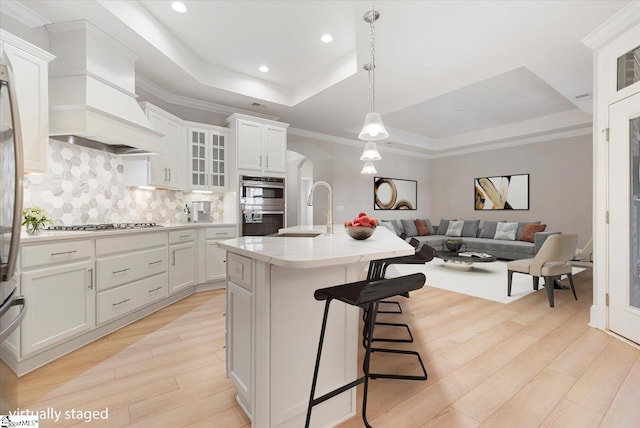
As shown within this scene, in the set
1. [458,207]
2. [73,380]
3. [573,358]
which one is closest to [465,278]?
[573,358]

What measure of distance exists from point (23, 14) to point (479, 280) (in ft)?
19.1

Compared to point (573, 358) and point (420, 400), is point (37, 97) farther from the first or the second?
point (573, 358)

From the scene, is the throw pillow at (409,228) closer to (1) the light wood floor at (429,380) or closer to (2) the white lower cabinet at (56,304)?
(1) the light wood floor at (429,380)

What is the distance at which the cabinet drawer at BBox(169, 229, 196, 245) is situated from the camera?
3.45 metres

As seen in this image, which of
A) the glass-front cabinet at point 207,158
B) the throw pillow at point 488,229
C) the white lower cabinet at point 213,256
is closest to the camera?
the white lower cabinet at point 213,256

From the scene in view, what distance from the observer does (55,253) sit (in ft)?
7.04

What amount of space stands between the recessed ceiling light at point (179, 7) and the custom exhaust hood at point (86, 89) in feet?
2.16

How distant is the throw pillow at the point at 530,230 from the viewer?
605cm

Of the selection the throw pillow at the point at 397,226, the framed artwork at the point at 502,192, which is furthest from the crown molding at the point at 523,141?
the throw pillow at the point at 397,226

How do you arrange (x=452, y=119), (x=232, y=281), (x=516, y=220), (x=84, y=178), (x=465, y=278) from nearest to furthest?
(x=232, y=281) < (x=84, y=178) < (x=465, y=278) < (x=452, y=119) < (x=516, y=220)

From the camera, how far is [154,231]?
313cm

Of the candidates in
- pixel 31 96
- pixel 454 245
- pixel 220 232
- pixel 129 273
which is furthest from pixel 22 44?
pixel 454 245

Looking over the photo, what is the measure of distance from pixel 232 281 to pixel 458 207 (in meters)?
7.65

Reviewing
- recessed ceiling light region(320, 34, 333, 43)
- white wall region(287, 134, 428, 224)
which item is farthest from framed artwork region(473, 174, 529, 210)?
recessed ceiling light region(320, 34, 333, 43)
